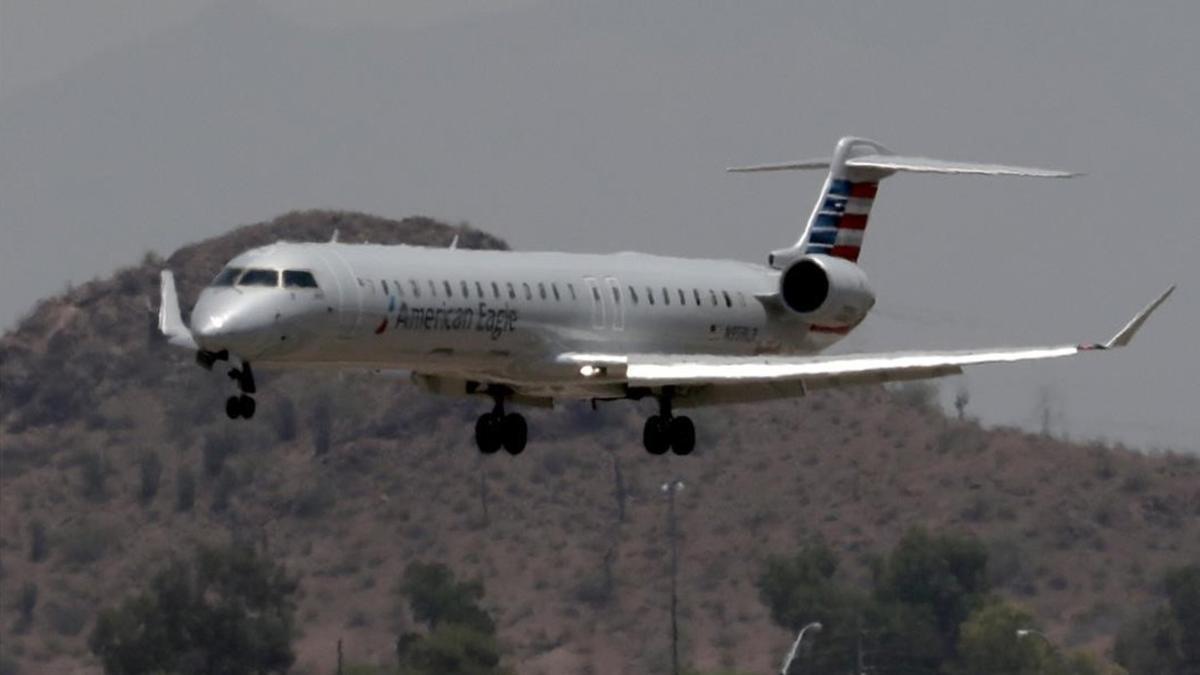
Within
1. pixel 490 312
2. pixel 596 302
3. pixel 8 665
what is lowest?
pixel 490 312

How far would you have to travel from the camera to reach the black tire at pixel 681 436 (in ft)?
171

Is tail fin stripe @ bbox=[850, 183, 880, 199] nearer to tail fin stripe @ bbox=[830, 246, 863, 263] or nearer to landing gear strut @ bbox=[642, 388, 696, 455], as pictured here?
tail fin stripe @ bbox=[830, 246, 863, 263]

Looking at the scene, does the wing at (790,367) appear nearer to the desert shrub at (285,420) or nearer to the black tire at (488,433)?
the black tire at (488,433)

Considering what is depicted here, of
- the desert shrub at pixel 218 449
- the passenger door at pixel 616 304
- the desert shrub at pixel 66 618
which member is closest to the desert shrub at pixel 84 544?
the desert shrub at pixel 66 618

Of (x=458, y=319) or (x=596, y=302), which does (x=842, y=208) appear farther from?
(x=458, y=319)

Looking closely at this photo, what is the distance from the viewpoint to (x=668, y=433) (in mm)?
52125

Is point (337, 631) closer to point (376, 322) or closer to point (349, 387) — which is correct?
point (349, 387)

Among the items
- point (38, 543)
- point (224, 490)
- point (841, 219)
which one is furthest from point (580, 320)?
point (224, 490)

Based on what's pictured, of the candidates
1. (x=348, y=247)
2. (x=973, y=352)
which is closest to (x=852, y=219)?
(x=973, y=352)

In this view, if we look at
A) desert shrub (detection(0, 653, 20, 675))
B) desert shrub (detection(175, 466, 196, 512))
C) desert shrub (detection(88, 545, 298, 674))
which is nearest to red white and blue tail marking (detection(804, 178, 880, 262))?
desert shrub (detection(88, 545, 298, 674))

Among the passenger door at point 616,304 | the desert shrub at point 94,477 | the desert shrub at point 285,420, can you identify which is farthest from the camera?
the desert shrub at point 285,420

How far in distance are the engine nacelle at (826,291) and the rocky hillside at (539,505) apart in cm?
5853

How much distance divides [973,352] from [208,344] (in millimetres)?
11508

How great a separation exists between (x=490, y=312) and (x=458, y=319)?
29.4 inches
